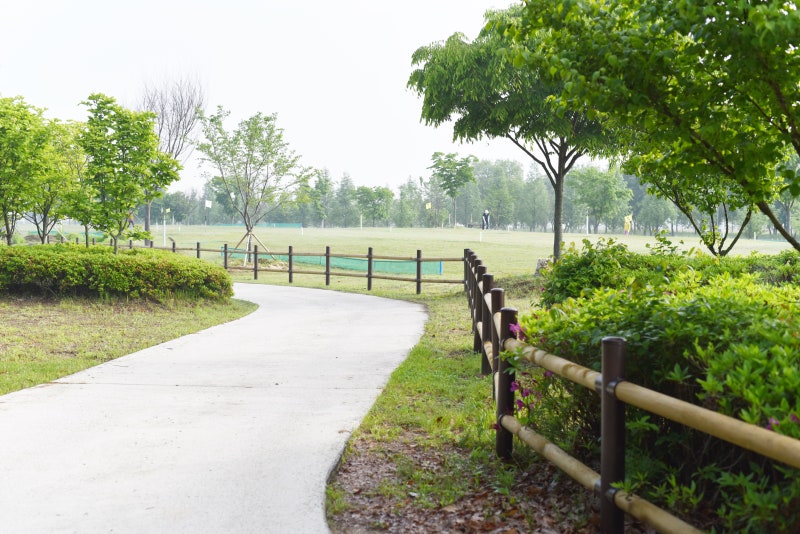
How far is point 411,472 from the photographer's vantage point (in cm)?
432

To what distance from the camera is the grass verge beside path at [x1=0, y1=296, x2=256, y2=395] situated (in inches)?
289

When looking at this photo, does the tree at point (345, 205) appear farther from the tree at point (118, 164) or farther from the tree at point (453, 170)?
the tree at point (118, 164)

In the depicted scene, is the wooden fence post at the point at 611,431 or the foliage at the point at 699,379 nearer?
the foliage at the point at 699,379

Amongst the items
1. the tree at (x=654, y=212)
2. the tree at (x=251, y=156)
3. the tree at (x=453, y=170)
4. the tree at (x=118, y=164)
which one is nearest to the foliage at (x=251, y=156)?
the tree at (x=251, y=156)

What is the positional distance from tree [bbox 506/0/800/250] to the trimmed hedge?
10.4m

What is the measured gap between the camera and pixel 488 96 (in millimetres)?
17625

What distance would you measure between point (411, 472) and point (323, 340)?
5.37m

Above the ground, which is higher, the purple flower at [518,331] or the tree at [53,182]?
the tree at [53,182]

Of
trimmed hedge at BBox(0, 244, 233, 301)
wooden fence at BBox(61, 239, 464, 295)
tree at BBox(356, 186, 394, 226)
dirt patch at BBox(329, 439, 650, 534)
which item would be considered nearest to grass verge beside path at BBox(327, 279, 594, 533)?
dirt patch at BBox(329, 439, 650, 534)

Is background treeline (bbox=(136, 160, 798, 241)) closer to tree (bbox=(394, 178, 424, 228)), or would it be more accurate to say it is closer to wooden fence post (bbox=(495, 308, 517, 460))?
tree (bbox=(394, 178, 424, 228))

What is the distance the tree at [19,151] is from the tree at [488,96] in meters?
9.21

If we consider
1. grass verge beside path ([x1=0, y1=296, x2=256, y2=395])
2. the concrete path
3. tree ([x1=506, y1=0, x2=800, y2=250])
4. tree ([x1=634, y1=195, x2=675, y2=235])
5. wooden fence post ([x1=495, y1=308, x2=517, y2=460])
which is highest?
tree ([x1=634, y1=195, x2=675, y2=235])

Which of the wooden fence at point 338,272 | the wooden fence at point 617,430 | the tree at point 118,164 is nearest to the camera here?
the wooden fence at point 617,430

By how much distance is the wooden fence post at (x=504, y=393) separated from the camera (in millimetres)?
4359
